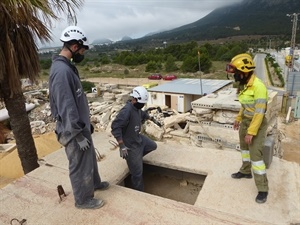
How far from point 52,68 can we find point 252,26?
169 m

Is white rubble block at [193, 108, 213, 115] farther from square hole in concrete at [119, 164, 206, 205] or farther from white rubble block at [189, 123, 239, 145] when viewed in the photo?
square hole in concrete at [119, 164, 206, 205]

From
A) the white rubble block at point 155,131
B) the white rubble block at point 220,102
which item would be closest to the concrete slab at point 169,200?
the white rubble block at point 220,102

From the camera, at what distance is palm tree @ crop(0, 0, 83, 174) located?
4039mm

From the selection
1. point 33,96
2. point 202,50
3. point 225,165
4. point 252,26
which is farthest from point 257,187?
point 252,26

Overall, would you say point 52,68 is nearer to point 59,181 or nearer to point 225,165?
point 59,181

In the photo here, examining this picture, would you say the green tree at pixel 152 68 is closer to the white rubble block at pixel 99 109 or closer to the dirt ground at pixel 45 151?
the white rubble block at pixel 99 109

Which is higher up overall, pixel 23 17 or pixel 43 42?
pixel 23 17

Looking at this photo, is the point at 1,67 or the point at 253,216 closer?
the point at 253,216

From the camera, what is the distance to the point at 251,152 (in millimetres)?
3209

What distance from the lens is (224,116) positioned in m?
6.09

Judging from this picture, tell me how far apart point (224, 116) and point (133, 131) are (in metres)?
2.92

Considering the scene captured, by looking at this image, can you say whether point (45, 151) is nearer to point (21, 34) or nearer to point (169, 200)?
point (21, 34)

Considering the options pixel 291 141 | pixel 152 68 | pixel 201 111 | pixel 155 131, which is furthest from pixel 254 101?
pixel 152 68

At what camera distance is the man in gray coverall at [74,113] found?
2646 mm
